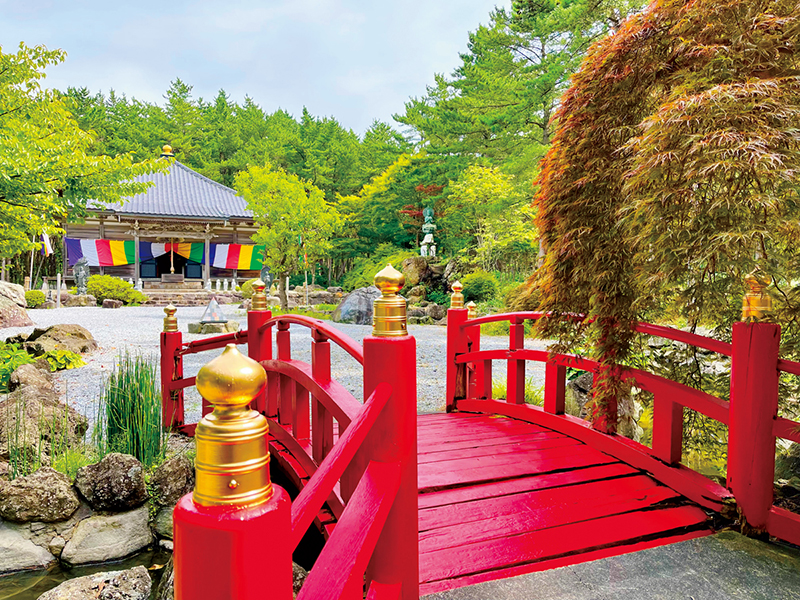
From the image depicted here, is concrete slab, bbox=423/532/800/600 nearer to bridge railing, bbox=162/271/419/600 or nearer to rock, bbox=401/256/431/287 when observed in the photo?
bridge railing, bbox=162/271/419/600

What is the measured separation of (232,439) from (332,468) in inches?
13.4

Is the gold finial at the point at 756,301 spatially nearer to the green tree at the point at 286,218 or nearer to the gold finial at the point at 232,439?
the gold finial at the point at 232,439

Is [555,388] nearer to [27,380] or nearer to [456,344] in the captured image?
[456,344]

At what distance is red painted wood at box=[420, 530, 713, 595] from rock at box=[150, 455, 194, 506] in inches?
78.5

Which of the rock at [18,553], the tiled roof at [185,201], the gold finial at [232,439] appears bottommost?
the rock at [18,553]

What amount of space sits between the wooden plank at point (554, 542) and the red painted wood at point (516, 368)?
4.30 ft

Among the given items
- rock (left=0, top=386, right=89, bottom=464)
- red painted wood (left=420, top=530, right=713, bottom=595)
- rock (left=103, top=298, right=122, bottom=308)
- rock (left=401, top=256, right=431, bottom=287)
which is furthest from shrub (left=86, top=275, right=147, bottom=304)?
red painted wood (left=420, top=530, right=713, bottom=595)

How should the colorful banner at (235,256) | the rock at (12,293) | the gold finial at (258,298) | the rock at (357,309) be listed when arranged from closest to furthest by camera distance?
the gold finial at (258,298)
the rock at (12,293)
the rock at (357,309)
the colorful banner at (235,256)

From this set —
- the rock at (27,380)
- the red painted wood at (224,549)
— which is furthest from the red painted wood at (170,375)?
the red painted wood at (224,549)

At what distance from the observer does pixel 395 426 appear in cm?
120

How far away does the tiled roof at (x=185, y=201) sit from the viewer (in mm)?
18766

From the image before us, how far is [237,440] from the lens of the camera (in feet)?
1.92

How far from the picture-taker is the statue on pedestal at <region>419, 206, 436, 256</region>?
14.9 meters

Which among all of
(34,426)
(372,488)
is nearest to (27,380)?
(34,426)
